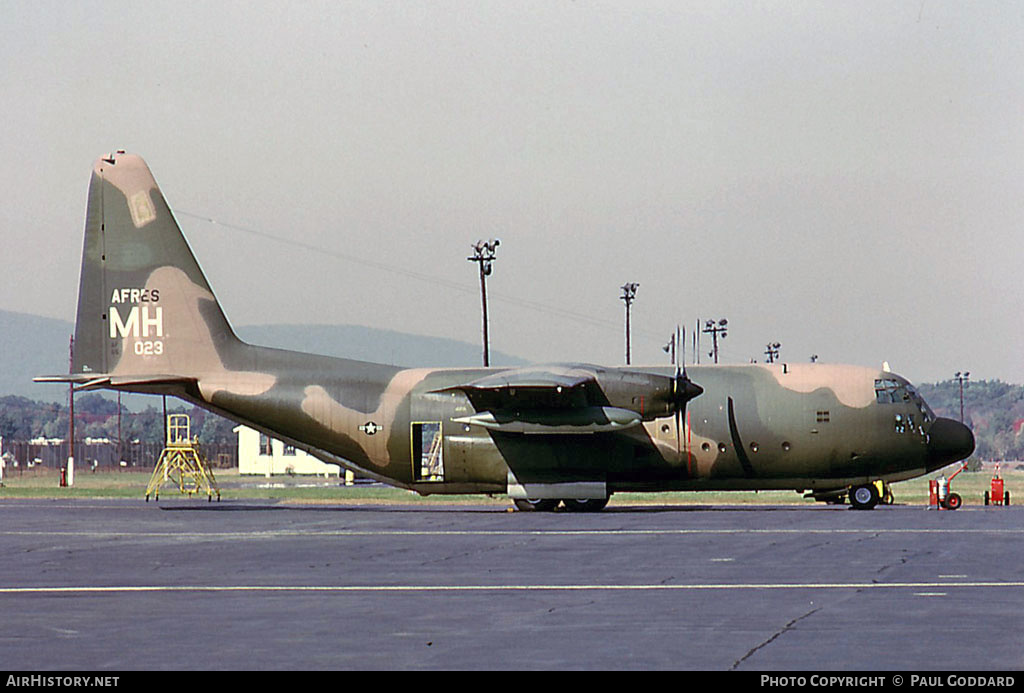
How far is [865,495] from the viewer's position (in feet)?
135

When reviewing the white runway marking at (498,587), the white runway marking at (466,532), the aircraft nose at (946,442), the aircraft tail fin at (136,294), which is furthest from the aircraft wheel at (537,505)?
the white runway marking at (498,587)

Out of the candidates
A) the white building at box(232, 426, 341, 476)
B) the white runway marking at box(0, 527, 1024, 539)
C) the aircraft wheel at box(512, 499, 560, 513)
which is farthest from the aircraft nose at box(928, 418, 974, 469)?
the white building at box(232, 426, 341, 476)

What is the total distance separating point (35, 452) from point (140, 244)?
534 feet

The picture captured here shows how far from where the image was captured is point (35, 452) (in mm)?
194375

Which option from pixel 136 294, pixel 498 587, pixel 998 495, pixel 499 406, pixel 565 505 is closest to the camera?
pixel 498 587

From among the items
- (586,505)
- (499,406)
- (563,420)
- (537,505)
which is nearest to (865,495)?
(586,505)

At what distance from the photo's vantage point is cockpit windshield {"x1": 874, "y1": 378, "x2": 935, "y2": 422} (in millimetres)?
40406

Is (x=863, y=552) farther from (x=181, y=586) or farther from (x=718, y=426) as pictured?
(x=718, y=426)

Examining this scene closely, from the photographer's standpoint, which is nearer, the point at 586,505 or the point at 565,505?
the point at 586,505

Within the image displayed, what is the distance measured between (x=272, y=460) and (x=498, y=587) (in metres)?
123

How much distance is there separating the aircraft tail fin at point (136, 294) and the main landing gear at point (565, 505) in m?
11.2

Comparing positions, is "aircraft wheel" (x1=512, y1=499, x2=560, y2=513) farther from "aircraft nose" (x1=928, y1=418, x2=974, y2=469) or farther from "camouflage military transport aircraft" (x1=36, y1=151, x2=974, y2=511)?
"aircraft nose" (x1=928, y1=418, x2=974, y2=469)

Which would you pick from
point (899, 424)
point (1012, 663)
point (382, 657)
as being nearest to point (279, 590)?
point (382, 657)

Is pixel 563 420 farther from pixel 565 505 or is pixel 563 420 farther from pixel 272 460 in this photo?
pixel 272 460
